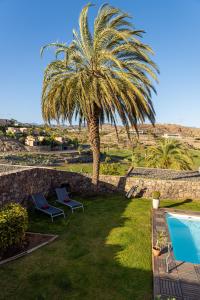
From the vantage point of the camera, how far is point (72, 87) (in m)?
13.4

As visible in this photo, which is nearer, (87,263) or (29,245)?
(87,263)

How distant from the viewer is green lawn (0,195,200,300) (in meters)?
6.38

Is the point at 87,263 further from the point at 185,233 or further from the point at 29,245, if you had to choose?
the point at 185,233

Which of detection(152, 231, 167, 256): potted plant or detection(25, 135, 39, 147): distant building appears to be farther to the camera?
detection(25, 135, 39, 147): distant building

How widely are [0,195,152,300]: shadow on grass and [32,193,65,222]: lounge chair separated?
328 millimetres

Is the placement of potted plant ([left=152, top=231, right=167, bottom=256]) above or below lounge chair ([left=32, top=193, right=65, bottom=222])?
below

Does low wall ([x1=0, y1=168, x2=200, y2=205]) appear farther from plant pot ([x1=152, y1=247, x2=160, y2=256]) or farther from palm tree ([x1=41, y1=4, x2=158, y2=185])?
plant pot ([x1=152, y1=247, x2=160, y2=256])

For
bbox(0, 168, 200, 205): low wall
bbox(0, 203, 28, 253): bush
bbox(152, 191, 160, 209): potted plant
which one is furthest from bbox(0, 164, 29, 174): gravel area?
bbox(152, 191, 160, 209): potted plant

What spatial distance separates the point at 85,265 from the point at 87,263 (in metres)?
0.13

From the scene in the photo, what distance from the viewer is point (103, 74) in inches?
522

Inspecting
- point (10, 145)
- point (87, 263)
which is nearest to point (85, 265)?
point (87, 263)

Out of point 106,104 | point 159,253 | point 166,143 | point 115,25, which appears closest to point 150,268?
point 159,253

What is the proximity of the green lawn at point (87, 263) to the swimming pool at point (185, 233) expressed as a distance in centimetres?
140

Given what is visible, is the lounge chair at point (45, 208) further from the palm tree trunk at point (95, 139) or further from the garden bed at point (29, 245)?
the palm tree trunk at point (95, 139)
